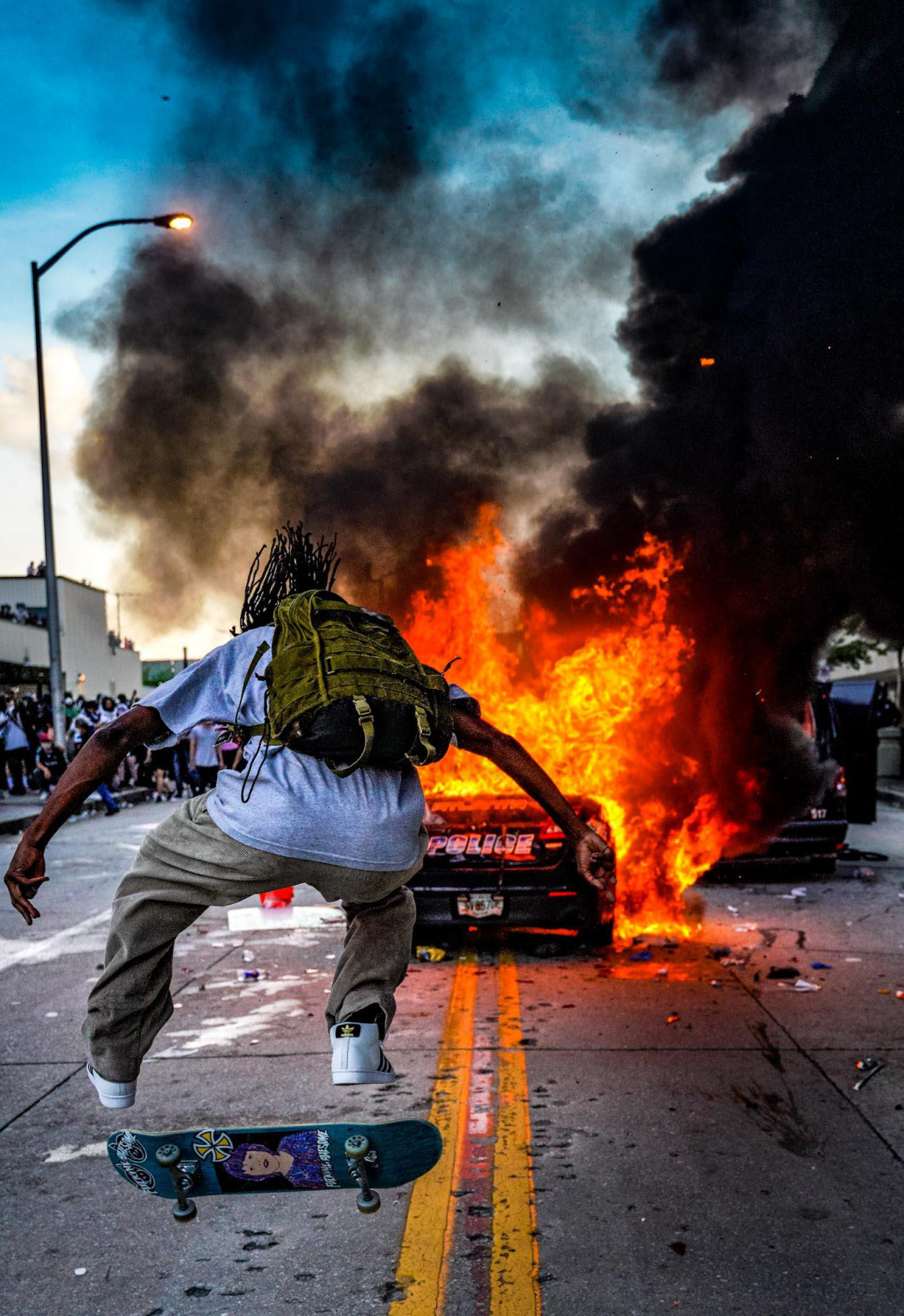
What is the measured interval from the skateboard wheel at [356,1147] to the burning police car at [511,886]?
4445 millimetres

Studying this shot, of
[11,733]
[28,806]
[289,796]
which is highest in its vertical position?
[11,733]

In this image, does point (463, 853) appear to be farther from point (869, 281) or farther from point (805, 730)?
point (869, 281)

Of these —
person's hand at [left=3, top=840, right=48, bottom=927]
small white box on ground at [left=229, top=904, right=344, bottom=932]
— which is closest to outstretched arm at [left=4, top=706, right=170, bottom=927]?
person's hand at [left=3, top=840, right=48, bottom=927]

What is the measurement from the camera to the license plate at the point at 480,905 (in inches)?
286

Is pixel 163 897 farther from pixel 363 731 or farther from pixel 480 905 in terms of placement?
pixel 480 905

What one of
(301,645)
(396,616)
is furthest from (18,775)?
(301,645)

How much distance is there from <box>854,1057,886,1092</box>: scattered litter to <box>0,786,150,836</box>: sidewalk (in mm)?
11476

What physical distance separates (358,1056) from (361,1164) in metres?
0.29

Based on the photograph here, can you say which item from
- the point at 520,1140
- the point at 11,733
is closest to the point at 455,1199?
the point at 520,1140

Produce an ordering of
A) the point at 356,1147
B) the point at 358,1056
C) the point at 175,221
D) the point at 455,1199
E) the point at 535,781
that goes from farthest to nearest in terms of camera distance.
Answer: the point at 175,221, the point at 455,1199, the point at 535,781, the point at 358,1056, the point at 356,1147

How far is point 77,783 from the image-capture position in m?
2.85

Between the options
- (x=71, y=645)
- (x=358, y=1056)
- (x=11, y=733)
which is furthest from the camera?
(x=71, y=645)

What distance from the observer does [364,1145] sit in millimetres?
2791

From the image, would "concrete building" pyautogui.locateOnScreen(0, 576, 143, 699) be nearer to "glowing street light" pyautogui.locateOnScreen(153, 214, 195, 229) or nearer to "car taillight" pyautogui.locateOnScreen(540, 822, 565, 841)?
"glowing street light" pyautogui.locateOnScreen(153, 214, 195, 229)
